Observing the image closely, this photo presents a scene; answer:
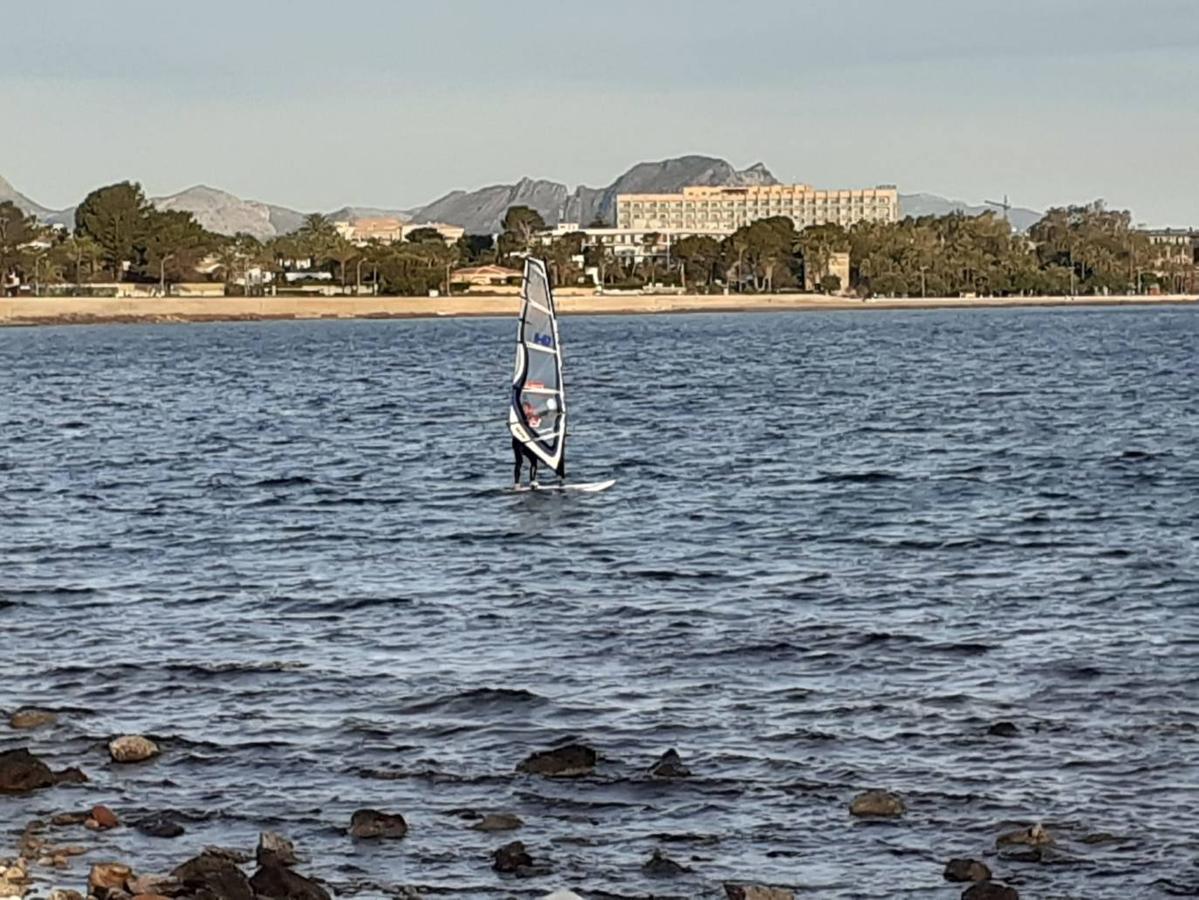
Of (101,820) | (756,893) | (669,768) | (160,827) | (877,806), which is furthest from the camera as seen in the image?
(669,768)

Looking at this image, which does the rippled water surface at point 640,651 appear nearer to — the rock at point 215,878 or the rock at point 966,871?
the rock at point 966,871

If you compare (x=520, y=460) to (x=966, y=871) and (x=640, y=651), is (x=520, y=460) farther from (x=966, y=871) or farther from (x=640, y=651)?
(x=966, y=871)

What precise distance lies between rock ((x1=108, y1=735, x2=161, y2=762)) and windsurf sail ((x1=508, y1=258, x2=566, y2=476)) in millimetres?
18821

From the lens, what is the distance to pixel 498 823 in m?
14.9

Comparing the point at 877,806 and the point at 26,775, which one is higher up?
the point at 26,775

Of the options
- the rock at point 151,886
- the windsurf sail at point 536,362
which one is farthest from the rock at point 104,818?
the windsurf sail at point 536,362

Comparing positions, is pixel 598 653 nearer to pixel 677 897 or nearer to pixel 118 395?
pixel 677 897

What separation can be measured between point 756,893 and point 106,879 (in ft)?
12.8

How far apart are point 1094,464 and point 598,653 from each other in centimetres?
2489

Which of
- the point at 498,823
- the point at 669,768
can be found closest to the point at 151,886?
the point at 498,823

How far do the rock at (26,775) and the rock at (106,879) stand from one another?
285 centimetres

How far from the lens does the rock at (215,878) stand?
12.1 meters

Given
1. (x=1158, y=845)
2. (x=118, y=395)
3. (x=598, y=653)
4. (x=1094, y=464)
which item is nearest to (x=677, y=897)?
(x=1158, y=845)

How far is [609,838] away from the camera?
14.6 m
